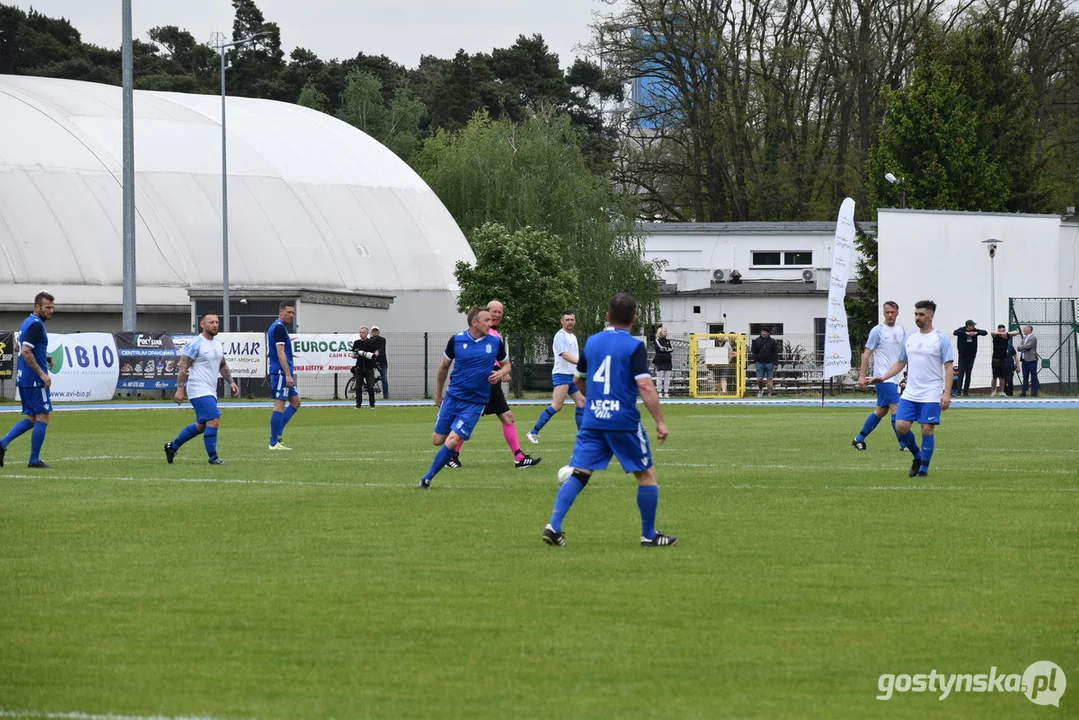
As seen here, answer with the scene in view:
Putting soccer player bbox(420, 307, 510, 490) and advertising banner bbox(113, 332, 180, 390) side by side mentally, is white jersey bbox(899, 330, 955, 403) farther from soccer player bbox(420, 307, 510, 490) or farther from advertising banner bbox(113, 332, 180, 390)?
advertising banner bbox(113, 332, 180, 390)

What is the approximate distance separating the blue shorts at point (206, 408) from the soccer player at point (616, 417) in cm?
876

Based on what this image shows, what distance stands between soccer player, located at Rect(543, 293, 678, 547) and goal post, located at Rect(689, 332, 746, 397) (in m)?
36.9

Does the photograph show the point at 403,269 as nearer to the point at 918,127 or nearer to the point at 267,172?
the point at 267,172

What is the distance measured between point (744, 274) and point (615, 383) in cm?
5642

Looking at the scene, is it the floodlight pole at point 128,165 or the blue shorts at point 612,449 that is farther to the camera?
the floodlight pole at point 128,165

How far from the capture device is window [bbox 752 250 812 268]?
218 feet

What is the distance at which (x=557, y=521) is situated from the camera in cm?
1133

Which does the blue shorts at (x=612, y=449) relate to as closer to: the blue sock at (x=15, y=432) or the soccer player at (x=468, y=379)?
the soccer player at (x=468, y=379)

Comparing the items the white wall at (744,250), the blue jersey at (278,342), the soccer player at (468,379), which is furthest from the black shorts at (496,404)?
the white wall at (744,250)

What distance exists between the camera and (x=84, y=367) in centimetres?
4284

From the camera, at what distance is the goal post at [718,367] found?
4816 centimetres

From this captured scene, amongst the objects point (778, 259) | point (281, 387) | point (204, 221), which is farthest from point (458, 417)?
point (778, 259)

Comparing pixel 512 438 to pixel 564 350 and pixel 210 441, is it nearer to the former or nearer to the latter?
pixel 564 350

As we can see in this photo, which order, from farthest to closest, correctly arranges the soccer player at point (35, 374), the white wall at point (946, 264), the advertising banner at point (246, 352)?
the white wall at point (946, 264), the advertising banner at point (246, 352), the soccer player at point (35, 374)
